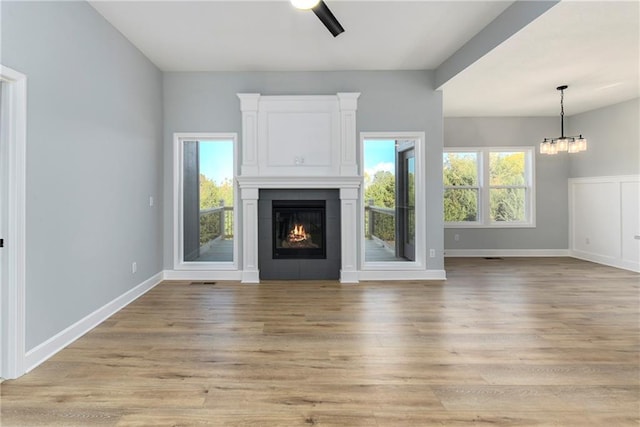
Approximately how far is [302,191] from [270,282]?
1.36m

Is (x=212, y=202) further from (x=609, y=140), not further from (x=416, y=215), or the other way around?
(x=609, y=140)

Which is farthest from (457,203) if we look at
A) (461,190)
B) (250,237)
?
(250,237)

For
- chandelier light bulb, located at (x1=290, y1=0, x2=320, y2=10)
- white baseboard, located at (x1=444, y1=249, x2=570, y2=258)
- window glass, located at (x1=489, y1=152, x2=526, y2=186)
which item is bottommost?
white baseboard, located at (x1=444, y1=249, x2=570, y2=258)

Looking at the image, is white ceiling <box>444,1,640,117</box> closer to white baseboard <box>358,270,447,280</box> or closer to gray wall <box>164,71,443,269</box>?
gray wall <box>164,71,443,269</box>

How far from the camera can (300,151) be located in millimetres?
Result: 5047

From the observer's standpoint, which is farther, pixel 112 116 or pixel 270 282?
pixel 270 282

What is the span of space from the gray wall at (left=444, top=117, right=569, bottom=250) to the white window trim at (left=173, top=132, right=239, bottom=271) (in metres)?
4.21

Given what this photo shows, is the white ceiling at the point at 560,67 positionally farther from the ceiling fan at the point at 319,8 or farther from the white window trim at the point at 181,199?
the white window trim at the point at 181,199

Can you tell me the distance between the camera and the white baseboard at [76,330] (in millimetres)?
2490

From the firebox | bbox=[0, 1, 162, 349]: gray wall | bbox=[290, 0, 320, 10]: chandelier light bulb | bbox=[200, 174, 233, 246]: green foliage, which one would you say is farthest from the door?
bbox=[0, 1, 162, 349]: gray wall

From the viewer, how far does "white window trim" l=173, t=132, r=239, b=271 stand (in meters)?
5.11

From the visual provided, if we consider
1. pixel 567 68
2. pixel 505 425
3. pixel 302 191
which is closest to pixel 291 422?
pixel 505 425

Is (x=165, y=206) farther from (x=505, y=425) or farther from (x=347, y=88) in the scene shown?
(x=505, y=425)

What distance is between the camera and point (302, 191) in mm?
5125
